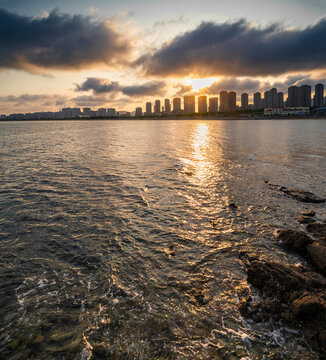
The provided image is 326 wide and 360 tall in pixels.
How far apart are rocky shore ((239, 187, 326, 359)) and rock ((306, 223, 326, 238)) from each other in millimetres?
861

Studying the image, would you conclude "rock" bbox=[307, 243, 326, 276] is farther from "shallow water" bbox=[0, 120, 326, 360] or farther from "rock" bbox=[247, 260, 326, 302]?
"shallow water" bbox=[0, 120, 326, 360]

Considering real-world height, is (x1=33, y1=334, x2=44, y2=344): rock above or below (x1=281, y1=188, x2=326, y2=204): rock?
below

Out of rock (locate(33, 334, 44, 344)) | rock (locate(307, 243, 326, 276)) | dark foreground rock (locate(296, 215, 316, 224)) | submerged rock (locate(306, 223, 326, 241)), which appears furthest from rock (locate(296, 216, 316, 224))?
rock (locate(33, 334, 44, 344))

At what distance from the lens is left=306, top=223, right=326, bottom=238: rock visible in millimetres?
10500

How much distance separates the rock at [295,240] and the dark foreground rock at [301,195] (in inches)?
252

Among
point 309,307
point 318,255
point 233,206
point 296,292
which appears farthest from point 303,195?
point 309,307

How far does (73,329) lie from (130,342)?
5.32 ft

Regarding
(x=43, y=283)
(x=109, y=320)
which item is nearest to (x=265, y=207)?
(x=109, y=320)

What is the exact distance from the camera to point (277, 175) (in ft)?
73.6

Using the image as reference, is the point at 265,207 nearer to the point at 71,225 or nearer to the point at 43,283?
the point at 71,225

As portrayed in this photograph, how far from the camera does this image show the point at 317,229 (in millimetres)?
10938

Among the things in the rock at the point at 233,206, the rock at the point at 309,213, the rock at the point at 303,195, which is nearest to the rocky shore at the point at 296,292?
the rock at the point at 309,213

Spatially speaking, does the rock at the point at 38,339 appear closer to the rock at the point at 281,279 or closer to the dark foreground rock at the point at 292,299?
→ the dark foreground rock at the point at 292,299

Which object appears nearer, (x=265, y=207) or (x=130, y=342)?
(x=130, y=342)
